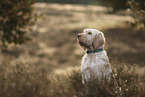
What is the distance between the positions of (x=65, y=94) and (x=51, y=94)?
283 millimetres

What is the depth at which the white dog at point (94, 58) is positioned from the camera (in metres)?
4.22

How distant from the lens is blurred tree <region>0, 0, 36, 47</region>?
27.2 ft

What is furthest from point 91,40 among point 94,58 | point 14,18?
point 14,18

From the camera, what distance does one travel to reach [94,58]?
430cm

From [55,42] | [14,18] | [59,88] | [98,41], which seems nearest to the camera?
[59,88]

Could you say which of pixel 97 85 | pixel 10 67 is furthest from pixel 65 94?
pixel 10 67

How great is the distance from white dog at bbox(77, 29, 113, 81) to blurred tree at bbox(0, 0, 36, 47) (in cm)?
481

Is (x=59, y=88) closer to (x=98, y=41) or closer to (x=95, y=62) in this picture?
(x=95, y=62)

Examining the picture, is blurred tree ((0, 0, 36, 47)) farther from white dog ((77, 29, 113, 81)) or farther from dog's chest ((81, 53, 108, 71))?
dog's chest ((81, 53, 108, 71))

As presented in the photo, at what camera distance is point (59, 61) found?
1602cm

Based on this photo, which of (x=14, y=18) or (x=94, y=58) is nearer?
(x=94, y=58)

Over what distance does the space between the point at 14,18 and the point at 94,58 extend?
5.53m

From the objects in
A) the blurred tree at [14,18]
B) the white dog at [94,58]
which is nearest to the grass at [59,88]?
the white dog at [94,58]

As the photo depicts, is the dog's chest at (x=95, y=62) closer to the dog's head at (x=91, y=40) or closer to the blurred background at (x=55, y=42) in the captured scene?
the dog's head at (x=91, y=40)
